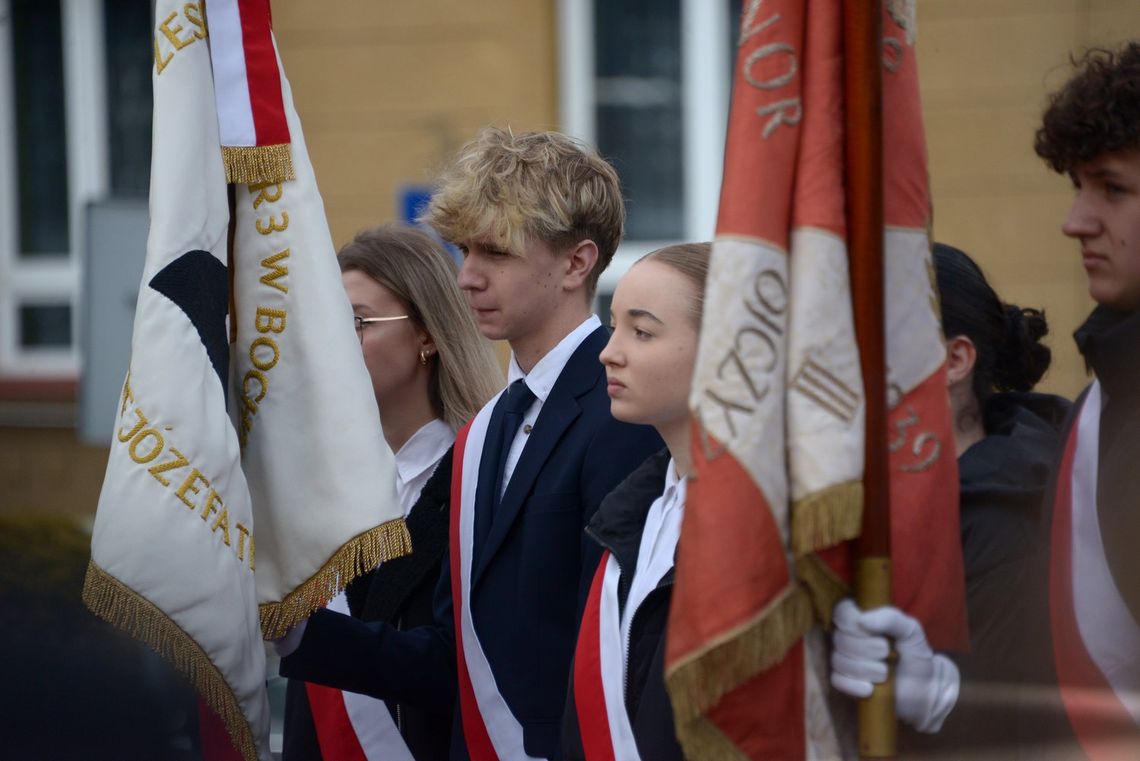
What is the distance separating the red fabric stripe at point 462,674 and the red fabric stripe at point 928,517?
0.94 metres

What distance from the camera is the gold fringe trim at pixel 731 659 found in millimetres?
1700

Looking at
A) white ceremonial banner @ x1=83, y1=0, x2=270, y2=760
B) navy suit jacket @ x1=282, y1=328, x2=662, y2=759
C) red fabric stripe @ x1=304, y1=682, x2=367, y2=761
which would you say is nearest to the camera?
white ceremonial banner @ x1=83, y1=0, x2=270, y2=760

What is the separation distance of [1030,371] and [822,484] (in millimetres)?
769

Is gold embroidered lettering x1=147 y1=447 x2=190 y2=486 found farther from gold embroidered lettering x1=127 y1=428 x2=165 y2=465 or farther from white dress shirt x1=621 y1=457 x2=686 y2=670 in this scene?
white dress shirt x1=621 y1=457 x2=686 y2=670

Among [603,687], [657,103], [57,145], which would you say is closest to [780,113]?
[603,687]

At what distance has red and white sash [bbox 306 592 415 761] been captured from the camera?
2.71 metres

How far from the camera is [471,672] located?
249 centimetres

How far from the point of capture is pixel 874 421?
1756 mm

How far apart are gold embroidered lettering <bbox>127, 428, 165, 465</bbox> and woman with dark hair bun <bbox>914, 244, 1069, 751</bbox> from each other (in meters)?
1.12

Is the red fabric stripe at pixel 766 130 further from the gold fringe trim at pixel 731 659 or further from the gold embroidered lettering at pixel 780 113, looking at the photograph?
the gold fringe trim at pixel 731 659

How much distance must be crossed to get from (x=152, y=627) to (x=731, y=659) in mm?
895

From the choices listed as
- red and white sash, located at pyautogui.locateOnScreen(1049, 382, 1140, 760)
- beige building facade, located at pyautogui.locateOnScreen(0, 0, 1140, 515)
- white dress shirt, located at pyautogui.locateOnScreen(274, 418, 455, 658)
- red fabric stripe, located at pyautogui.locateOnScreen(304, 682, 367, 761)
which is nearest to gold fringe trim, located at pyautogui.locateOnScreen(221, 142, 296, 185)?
white dress shirt, located at pyautogui.locateOnScreen(274, 418, 455, 658)

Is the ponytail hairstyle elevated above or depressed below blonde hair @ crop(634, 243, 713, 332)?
below

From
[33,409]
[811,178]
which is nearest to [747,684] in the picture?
[811,178]
